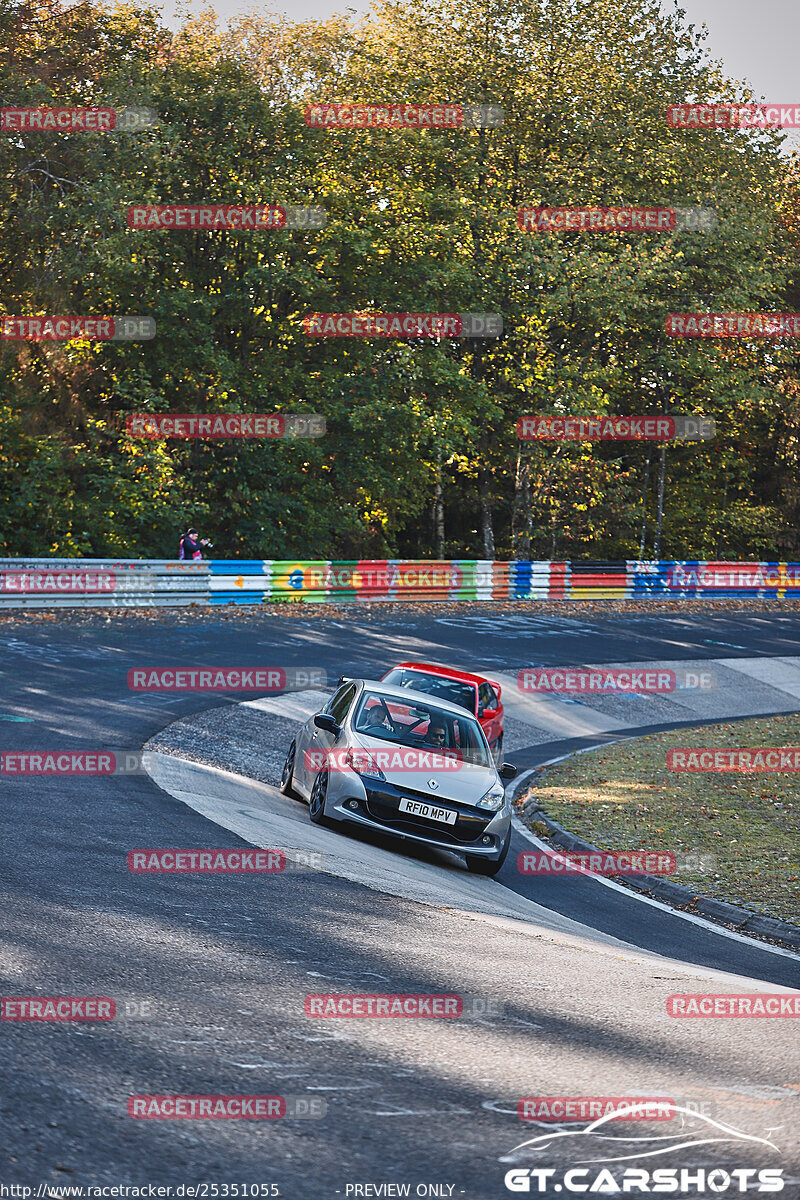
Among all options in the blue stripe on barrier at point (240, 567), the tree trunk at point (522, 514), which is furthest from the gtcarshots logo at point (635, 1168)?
the tree trunk at point (522, 514)

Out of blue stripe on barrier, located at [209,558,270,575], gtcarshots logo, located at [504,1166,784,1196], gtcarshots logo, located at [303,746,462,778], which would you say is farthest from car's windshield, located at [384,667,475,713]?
blue stripe on barrier, located at [209,558,270,575]

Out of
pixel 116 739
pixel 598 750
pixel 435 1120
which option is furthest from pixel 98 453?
pixel 435 1120

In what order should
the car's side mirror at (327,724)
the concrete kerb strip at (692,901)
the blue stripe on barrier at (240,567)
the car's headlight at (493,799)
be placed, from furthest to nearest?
the blue stripe on barrier at (240,567), the car's side mirror at (327,724), the car's headlight at (493,799), the concrete kerb strip at (692,901)

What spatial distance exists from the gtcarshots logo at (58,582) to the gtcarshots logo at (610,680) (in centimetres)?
949

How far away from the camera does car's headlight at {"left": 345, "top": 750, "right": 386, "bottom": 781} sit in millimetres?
11344

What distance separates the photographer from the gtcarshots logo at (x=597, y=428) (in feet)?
136

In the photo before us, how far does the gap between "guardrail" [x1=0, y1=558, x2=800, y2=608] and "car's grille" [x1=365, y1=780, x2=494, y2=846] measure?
54.2ft

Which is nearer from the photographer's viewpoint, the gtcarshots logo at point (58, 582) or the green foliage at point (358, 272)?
the gtcarshots logo at point (58, 582)

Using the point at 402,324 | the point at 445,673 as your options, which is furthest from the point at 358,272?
the point at 445,673

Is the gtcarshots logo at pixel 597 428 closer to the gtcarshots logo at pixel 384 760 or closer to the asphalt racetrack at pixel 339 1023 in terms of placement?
the gtcarshots logo at pixel 384 760

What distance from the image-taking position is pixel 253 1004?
18.4 feet

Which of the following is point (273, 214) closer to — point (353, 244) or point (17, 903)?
point (353, 244)

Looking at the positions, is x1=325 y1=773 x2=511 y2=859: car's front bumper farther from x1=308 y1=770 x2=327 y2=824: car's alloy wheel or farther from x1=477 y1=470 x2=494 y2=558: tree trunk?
x1=477 y1=470 x2=494 y2=558: tree trunk

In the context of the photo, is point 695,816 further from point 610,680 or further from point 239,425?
point 239,425
